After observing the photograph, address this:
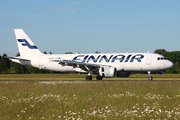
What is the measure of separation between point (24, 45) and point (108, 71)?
15.2 meters

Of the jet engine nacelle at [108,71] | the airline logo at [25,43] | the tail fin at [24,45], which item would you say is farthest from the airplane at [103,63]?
the airline logo at [25,43]

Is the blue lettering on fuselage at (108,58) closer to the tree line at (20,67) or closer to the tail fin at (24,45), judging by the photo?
the tail fin at (24,45)

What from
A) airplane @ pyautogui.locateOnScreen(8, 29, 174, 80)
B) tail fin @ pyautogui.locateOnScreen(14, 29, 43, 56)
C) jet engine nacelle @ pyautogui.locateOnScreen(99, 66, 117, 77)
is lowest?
jet engine nacelle @ pyautogui.locateOnScreen(99, 66, 117, 77)

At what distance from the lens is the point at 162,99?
14906mm

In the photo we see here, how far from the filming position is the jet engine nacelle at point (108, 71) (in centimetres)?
4159

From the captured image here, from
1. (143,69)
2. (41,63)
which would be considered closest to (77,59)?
(41,63)

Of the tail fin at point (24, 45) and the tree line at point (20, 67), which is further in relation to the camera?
the tree line at point (20, 67)

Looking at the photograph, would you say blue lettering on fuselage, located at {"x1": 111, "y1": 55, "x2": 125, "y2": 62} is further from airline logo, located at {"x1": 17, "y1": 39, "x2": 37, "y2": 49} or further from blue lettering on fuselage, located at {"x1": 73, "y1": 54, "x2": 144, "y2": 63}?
airline logo, located at {"x1": 17, "y1": 39, "x2": 37, "y2": 49}

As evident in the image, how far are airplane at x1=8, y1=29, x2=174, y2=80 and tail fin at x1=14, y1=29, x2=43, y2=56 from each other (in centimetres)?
63

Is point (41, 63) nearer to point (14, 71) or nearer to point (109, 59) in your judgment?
point (109, 59)

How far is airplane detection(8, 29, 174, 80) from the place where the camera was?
42.3 meters

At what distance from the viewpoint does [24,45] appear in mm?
50938

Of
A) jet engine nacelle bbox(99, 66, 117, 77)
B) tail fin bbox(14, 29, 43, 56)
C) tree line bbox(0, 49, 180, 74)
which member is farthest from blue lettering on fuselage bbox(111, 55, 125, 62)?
tree line bbox(0, 49, 180, 74)

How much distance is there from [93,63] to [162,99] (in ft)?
99.1
